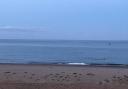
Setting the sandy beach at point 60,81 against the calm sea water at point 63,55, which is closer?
the sandy beach at point 60,81

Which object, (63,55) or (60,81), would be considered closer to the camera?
(60,81)

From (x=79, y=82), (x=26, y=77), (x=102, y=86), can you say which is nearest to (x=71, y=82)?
(x=79, y=82)

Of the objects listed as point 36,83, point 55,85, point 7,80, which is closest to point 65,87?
point 55,85

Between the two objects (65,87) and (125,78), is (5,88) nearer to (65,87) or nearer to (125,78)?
(65,87)

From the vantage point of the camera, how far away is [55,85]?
21.9 metres

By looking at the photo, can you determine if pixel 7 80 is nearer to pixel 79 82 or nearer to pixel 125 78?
pixel 79 82

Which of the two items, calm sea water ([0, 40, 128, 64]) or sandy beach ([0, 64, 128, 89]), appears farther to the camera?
calm sea water ([0, 40, 128, 64])

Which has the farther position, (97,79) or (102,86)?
(97,79)

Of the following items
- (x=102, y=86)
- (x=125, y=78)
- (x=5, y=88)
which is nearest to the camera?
(x=5, y=88)

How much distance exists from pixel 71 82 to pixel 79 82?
56cm

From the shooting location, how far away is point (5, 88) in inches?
814

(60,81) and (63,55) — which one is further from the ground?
(63,55)

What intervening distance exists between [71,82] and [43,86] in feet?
7.03

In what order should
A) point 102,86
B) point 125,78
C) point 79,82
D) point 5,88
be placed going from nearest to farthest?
point 5,88 → point 102,86 → point 79,82 → point 125,78
